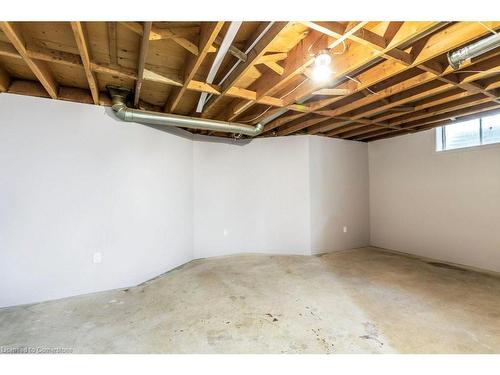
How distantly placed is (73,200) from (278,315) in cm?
267

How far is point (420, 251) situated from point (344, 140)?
2555 millimetres

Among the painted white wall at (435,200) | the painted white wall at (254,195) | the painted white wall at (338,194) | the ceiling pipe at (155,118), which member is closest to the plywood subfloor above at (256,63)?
the ceiling pipe at (155,118)

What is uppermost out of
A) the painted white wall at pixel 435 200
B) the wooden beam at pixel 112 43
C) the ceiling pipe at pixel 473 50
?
the wooden beam at pixel 112 43

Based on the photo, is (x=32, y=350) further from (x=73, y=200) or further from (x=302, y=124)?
(x=302, y=124)

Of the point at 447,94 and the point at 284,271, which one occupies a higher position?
the point at 447,94

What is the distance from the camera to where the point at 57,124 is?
267cm

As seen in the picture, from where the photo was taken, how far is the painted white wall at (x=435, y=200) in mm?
3424

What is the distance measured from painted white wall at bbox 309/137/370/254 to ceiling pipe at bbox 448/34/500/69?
2.62 metres

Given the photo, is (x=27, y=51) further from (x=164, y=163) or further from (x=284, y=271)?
(x=284, y=271)

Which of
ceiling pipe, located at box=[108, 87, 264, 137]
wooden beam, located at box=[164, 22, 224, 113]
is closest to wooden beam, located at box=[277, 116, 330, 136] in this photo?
ceiling pipe, located at box=[108, 87, 264, 137]

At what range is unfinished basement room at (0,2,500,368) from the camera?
5.99 feet

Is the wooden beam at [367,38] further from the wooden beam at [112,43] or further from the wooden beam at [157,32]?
the wooden beam at [112,43]

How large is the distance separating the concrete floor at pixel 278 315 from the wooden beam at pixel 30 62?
2.32 m
